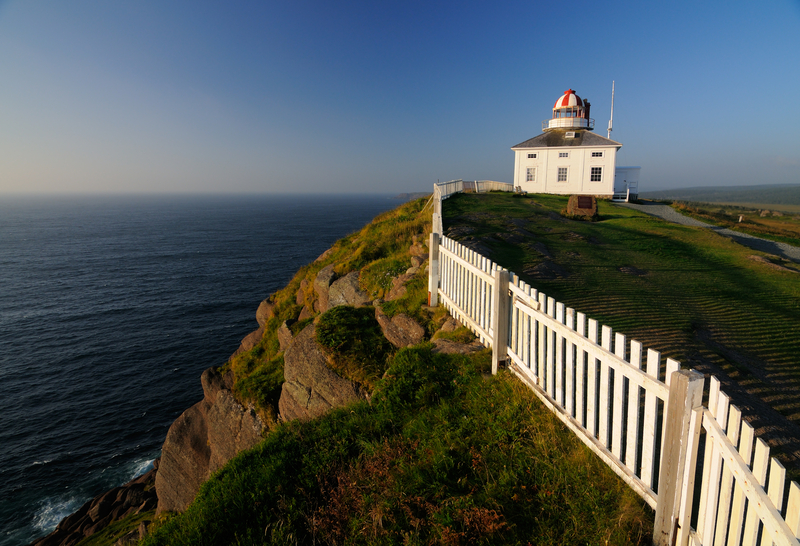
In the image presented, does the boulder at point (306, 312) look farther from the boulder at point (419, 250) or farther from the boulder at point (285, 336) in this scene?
the boulder at point (419, 250)

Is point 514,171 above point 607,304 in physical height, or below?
above

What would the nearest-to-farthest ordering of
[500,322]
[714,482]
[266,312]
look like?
[714,482] → [500,322] → [266,312]

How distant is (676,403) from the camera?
2.91m

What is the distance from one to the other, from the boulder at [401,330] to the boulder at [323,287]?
614 cm

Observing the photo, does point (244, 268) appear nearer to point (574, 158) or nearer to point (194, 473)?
point (574, 158)

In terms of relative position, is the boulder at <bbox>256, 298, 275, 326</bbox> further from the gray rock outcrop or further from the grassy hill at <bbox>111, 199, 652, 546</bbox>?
the grassy hill at <bbox>111, 199, 652, 546</bbox>

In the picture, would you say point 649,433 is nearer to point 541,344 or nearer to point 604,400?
point 604,400

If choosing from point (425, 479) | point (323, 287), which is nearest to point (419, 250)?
point (323, 287)

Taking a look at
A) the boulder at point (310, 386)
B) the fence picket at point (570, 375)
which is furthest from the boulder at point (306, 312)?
the fence picket at point (570, 375)

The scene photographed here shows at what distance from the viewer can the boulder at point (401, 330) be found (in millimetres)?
8453

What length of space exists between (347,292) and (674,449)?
11.4 meters

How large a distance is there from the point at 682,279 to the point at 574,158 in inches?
1051

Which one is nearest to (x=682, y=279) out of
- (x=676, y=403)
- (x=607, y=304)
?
(x=607, y=304)

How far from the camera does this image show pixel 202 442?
12398 millimetres
